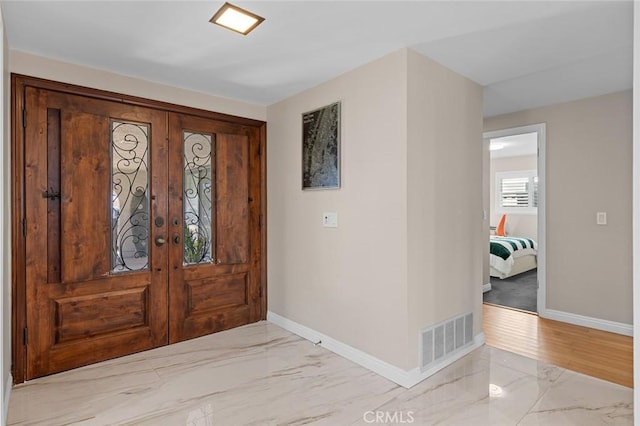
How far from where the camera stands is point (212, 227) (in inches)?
137

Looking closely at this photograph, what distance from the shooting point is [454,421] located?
206 cm

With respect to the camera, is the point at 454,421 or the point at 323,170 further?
the point at 323,170

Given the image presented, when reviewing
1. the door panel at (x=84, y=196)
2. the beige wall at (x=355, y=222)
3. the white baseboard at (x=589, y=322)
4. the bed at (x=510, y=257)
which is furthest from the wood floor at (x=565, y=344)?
the door panel at (x=84, y=196)

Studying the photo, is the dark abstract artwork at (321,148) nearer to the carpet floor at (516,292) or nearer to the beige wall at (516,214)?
the carpet floor at (516,292)

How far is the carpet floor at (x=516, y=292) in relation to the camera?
4.40 metres

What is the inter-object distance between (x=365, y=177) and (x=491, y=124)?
2.54m

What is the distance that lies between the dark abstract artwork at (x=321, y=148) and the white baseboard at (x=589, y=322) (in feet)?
9.24

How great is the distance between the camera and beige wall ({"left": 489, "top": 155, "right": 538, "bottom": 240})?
769cm

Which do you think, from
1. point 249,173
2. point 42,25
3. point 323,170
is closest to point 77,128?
point 42,25

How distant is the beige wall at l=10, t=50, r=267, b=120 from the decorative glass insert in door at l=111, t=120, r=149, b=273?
0.29m

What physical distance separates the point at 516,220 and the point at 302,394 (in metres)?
7.18

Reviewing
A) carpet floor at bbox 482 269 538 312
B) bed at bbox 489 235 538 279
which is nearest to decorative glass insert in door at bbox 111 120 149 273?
carpet floor at bbox 482 269 538 312

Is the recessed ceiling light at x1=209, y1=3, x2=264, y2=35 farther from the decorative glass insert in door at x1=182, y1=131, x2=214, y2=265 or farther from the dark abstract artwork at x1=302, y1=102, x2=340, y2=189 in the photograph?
the decorative glass insert in door at x1=182, y1=131, x2=214, y2=265

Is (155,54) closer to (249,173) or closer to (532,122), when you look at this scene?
(249,173)
